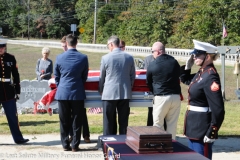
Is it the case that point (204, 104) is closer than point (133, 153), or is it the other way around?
point (133, 153)

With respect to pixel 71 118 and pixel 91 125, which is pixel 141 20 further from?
pixel 71 118

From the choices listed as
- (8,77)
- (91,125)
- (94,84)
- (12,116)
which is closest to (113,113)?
(94,84)

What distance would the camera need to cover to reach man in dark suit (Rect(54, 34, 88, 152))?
7.09m

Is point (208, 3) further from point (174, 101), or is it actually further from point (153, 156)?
point (153, 156)

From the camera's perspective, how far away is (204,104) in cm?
481

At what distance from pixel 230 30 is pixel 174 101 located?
34.1m

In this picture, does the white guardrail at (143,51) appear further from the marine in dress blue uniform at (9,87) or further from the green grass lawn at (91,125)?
the marine in dress blue uniform at (9,87)

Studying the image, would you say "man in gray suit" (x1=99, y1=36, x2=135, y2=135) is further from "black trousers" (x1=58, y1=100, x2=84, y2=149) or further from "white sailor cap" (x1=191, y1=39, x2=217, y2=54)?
"white sailor cap" (x1=191, y1=39, x2=217, y2=54)

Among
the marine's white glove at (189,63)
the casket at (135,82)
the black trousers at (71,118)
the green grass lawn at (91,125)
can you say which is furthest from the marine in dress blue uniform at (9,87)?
the marine's white glove at (189,63)

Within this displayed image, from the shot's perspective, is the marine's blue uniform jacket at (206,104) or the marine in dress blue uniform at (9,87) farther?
the marine in dress blue uniform at (9,87)

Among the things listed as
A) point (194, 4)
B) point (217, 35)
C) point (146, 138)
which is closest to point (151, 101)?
point (146, 138)

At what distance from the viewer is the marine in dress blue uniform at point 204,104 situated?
181 inches

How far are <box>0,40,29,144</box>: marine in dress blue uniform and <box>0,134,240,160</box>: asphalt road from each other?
285 millimetres

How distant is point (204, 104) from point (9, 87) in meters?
3.90
